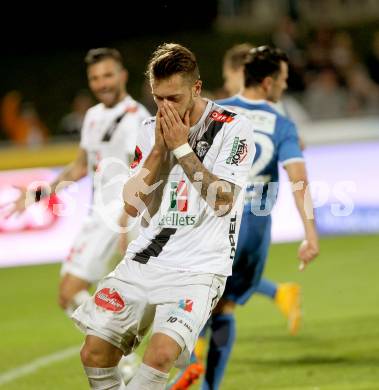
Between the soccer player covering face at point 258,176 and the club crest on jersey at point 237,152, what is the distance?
1.36m

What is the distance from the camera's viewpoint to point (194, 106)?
16.8 feet

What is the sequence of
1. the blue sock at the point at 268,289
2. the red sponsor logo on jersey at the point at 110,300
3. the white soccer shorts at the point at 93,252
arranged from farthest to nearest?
the blue sock at the point at 268,289, the white soccer shorts at the point at 93,252, the red sponsor logo on jersey at the point at 110,300

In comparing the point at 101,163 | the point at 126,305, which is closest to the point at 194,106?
the point at 126,305

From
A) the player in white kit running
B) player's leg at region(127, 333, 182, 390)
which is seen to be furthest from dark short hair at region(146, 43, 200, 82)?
the player in white kit running

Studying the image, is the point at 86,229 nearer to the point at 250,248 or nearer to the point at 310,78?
the point at 250,248

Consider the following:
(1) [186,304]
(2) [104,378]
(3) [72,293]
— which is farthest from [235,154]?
(3) [72,293]

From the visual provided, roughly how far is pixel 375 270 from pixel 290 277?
1012 millimetres

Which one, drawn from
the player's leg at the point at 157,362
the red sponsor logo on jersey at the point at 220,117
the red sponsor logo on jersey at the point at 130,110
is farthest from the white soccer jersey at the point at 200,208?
the red sponsor logo on jersey at the point at 130,110

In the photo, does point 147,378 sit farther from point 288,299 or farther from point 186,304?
point 288,299

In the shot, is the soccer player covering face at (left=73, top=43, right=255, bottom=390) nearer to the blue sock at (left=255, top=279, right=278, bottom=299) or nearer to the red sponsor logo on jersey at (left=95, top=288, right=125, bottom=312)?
the red sponsor logo on jersey at (left=95, top=288, right=125, bottom=312)

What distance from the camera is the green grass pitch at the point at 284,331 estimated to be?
7324 mm

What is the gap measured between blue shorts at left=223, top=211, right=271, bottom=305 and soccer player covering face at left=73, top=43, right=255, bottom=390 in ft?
5.36

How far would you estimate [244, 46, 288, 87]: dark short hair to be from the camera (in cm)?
676

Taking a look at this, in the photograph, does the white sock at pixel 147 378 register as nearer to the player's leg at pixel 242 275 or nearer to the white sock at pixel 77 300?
the player's leg at pixel 242 275
